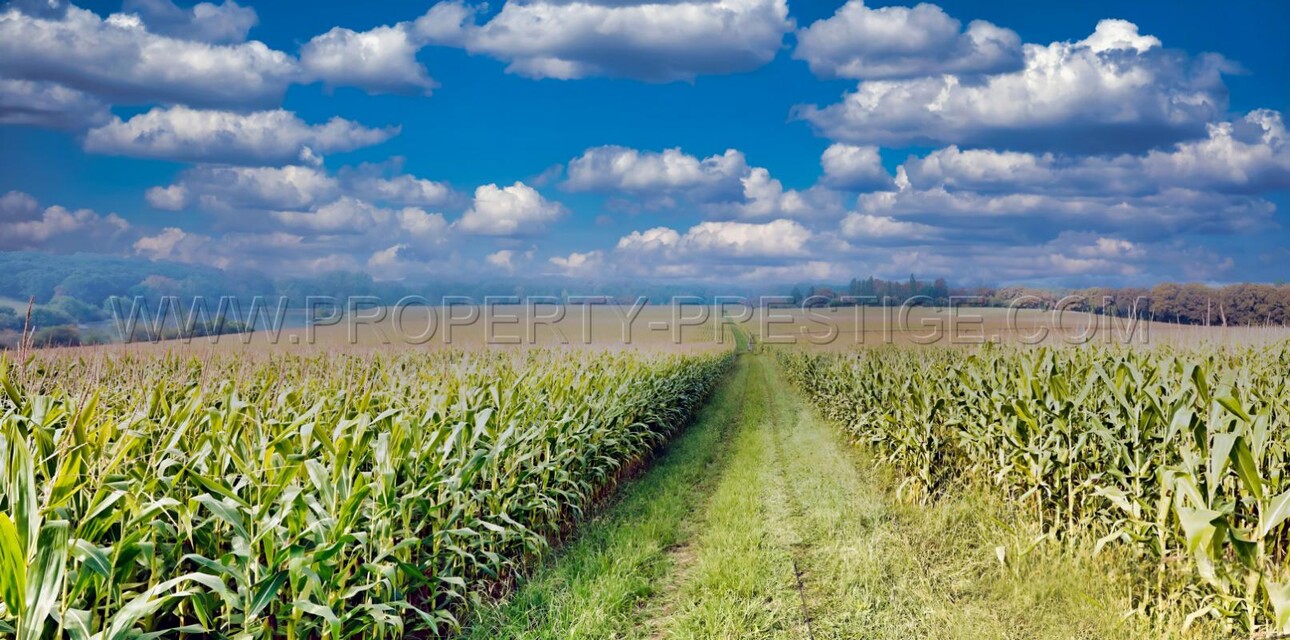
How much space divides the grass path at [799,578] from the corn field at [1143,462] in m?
0.52

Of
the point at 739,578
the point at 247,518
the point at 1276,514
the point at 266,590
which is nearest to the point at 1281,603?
the point at 1276,514

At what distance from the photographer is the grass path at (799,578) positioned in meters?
5.33

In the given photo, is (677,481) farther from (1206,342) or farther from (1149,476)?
(1206,342)

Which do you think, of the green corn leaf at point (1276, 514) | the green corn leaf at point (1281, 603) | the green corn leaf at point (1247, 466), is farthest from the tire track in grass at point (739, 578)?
the green corn leaf at point (1247, 466)

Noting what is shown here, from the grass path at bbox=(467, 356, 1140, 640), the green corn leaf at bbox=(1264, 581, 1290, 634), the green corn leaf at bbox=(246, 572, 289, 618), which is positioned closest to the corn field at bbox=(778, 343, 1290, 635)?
the green corn leaf at bbox=(1264, 581, 1290, 634)

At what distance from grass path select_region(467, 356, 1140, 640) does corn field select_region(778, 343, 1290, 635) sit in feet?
1.72

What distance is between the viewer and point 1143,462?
624 centimetres

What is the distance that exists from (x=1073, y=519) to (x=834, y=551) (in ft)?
8.24

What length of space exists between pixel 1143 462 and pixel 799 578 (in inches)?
127

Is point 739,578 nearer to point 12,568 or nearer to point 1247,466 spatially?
point 1247,466

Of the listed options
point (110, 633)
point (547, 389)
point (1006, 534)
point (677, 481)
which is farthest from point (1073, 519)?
point (110, 633)

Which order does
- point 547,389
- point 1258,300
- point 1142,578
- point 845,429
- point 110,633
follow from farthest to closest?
point 1258,300, point 845,429, point 547,389, point 1142,578, point 110,633

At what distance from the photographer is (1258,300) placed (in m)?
24.9

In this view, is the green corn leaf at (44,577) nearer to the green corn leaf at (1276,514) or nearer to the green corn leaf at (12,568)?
the green corn leaf at (12,568)
